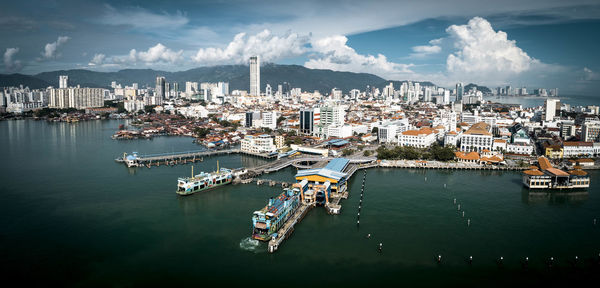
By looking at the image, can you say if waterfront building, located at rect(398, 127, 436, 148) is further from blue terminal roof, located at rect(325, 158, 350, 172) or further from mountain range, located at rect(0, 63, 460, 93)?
mountain range, located at rect(0, 63, 460, 93)

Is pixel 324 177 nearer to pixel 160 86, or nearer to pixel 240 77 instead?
pixel 160 86

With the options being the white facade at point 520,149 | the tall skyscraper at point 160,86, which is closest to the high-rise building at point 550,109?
the white facade at point 520,149

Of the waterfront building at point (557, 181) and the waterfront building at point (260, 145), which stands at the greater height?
the waterfront building at point (260, 145)

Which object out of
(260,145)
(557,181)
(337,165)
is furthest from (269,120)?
(557,181)

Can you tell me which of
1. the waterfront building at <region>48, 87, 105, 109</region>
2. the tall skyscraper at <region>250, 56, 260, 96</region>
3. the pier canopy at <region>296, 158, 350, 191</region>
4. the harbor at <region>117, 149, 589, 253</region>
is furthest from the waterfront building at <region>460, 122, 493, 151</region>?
the tall skyscraper at <region>250, 56, 260, 96</region>

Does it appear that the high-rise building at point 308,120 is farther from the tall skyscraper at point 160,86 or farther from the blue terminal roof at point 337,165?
the tall skyscraper at point 160,86

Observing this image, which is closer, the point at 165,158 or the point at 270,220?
the point at 270,220
